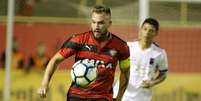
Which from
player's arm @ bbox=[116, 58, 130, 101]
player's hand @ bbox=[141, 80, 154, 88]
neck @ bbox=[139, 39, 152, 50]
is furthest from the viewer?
neck @ bbox=[139, 39, 152, 50]

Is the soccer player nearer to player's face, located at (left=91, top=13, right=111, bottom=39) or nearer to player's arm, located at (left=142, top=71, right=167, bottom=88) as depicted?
player's face, located at (left=91, top=13, right=111, bottom=39)

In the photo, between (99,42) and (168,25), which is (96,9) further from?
(168,25)

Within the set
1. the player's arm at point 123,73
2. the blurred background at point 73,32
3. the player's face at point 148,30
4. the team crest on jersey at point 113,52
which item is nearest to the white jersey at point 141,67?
the player's face at point 148,30

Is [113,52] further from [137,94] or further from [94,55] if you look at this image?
[137,94]

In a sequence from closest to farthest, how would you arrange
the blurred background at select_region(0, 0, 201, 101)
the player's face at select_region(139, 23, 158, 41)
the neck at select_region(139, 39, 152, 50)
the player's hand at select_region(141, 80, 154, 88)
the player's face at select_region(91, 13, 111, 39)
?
1. the player's face at select_region(91, 13, 111, 39)
2. the player's face at select_region(139, 23, 158, 41)
3. the player's hand at select_region(141, 80, 154, 88)
4. the neck at select_region(139, 39, 152, 50)
5. the blurred background at select_region(0, 0, 201, 101)

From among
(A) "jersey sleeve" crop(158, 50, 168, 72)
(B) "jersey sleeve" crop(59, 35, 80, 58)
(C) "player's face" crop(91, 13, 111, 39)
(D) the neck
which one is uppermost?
(C) "player's face" crop(91, 13, 111, 39)

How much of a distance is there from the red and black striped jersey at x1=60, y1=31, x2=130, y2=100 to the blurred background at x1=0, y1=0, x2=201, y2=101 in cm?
744

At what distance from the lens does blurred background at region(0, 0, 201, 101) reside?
14617 millimetres

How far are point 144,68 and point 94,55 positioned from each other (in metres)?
2.29

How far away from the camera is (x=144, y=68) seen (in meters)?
8.85

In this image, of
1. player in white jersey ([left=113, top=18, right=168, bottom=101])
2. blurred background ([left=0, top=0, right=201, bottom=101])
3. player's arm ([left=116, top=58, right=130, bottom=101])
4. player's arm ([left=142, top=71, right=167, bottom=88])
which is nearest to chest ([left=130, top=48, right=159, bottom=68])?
player in white jersey ([left=113, top=18, right=168, bottom=101])

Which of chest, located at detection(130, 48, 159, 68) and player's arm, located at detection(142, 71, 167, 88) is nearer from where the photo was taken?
player's arm, located at detection(142, 71, 167, 88)

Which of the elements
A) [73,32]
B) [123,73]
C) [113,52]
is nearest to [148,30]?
[123,73]

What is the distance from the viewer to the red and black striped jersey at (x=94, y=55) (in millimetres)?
6625
